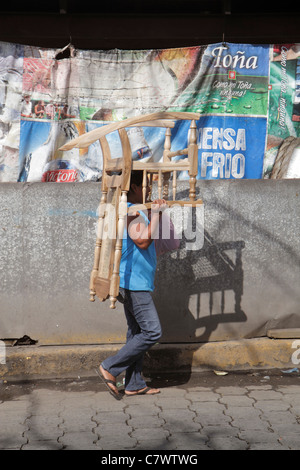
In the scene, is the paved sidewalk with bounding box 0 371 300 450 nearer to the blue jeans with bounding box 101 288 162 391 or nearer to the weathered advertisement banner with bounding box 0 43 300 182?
the blue jeans with bounding box 101 288 162 391

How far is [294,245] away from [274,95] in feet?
4.88

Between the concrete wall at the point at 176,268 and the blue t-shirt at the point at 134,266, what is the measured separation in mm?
970

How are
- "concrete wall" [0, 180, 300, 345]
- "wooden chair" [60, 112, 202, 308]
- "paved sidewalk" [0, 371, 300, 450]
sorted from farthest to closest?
"concrete wall" [0, 180, 300, 345] < "wooden chair" [60, 112, 202, 308] < "paved sidewalk" [0, 371, 300, 450]

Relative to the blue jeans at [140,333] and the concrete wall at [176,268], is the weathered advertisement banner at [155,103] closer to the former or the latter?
the concrete wall at [176,268]

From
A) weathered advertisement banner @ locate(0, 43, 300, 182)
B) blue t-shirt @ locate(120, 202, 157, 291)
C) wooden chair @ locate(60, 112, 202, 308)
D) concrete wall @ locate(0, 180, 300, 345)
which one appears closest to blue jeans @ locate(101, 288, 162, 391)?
blue t-shirt @ locate(120, 202, 157, 291)

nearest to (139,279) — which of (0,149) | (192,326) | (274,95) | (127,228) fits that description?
(127,228)

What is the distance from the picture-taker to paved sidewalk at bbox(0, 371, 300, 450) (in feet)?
13.5

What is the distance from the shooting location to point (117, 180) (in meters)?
4.76

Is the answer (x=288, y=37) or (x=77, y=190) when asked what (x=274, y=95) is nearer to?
(x=288, y=37)

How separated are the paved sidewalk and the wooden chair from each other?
87 cm

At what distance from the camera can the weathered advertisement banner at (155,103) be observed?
5.97m

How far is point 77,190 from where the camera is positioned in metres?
5.83

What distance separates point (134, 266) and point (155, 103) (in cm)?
194

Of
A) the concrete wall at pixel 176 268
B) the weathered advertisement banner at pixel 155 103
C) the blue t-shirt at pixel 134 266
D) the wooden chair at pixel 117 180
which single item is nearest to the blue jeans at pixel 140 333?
the blue t-shirt at pixel 134 266
